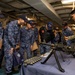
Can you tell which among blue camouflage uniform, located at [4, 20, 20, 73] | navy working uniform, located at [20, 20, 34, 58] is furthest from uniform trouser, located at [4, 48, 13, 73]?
navy working uniform, located at [20, 20, 34, 58]

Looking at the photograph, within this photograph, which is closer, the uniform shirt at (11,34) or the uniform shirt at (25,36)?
the uniform shirt at (11,34)

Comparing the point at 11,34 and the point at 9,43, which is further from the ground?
the point at 11,34

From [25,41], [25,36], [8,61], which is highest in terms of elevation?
[25,36]

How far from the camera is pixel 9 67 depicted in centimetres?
258

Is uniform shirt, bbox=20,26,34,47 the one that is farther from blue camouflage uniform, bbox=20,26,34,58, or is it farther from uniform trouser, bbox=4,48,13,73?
uniform trouser, bbox=4,48,13,73

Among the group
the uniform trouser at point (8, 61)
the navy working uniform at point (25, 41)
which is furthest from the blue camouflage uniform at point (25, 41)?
the uniform trouser at point (8, 61)

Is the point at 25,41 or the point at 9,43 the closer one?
the point at 9,43

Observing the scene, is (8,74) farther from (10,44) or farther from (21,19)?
(21,19)

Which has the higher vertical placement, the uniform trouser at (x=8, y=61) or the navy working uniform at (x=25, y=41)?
the navy working uniform at (x=25, y=41)

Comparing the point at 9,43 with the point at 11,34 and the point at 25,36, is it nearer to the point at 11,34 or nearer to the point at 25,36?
the point at 11,34

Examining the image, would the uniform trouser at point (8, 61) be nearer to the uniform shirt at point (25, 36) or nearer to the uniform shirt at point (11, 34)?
the uniform shirt at point (11, 34)

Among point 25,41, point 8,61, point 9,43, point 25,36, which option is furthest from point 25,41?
point 8,61

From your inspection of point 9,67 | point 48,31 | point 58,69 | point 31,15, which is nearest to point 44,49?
point 48,31

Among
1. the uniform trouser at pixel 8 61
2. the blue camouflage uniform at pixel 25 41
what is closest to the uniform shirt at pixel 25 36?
the blue camouflage uniform at pixel 25 41
